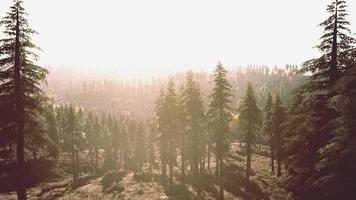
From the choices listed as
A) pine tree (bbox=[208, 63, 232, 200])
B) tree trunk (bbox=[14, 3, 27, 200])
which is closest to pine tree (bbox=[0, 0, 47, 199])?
Answer: tree trunk (bbox=[14, 3, 27, 200])

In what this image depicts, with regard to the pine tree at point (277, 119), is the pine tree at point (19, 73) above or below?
above

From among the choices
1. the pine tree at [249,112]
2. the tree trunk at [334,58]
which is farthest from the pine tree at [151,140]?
the tree trunk at [334,58]

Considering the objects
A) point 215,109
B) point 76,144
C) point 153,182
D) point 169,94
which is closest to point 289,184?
point 215,109

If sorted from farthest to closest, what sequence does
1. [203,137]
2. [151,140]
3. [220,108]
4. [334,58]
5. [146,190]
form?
[151,140], [203,137], [146,190], [220,108], [334,58]

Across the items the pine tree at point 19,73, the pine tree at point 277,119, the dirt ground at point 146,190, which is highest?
the pine tree at point 19,73

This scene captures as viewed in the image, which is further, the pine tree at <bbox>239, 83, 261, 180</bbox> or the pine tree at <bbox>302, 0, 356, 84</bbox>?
the pine tree at <bbox>239, 83, 261, 180</bbox>

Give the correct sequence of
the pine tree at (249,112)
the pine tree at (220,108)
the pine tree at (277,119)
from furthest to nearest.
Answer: the pine tree at (277,119), the pine tree at (249,112), the pine tree at (220,108)

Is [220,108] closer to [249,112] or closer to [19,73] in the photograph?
[249,112]

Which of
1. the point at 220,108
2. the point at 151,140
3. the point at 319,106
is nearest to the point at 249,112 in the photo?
the point at 220,108

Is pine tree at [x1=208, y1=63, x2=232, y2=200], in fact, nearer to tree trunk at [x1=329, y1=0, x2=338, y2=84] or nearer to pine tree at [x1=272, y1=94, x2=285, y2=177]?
pine tree at [x1=272, y1=94, x2=285, y2=177]

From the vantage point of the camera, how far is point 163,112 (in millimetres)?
44812

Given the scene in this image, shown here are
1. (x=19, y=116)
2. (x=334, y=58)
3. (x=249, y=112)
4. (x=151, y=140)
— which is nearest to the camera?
(x=334, y=58)

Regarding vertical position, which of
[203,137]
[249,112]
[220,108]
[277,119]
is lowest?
[203,137]

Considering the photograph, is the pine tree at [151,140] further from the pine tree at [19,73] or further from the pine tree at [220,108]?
the pine tree at [19,73]
